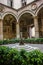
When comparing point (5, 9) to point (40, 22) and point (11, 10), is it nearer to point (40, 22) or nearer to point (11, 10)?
point (11, 10)

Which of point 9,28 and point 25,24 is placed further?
point 25,24

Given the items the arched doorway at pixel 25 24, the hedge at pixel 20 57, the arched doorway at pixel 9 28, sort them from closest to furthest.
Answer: the hedge at pixel 20 57 → the arched doorway at pixel 9 28 → the arched doorway at pixel 25 24

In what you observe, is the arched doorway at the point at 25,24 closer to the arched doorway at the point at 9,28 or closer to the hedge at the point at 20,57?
the arched doorway at the point at 9,28

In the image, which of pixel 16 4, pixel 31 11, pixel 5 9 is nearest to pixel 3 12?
pixel 5 9

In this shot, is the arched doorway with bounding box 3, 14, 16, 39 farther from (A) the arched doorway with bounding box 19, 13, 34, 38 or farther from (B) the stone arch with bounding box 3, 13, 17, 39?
(A) the arched doorway with bounding box 19, 13, 34, 38

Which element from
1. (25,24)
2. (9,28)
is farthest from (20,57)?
(25,24)

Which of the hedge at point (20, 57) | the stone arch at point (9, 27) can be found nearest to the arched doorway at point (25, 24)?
the stone arch at point (9, 27)

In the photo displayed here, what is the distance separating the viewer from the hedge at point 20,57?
371 centimetres

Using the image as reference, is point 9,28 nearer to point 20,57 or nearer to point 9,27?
point 9,27

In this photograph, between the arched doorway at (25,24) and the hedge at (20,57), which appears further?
the arched doorway at (25,24)

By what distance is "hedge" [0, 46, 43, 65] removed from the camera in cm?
371

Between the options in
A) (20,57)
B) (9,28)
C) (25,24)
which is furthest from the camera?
(25,24)

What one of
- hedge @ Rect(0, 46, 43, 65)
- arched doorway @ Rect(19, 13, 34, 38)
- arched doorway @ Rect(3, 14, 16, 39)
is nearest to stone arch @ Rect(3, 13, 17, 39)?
arched doorway @ Rect(3, 14, 16, 39)

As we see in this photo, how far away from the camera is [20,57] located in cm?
385
